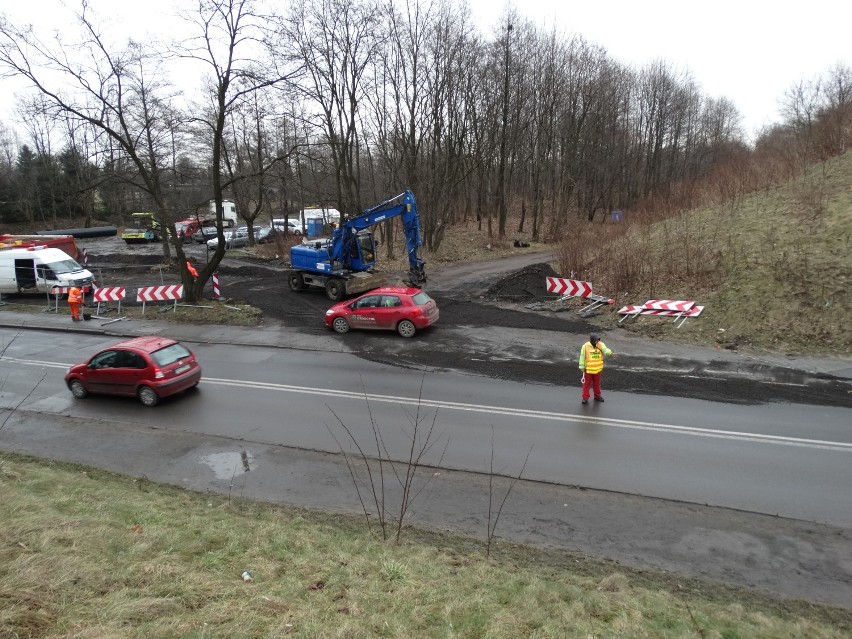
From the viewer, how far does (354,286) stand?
915 inches

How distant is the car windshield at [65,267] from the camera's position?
2644 centimetres

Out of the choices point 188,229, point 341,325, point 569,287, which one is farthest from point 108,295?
point 188,229

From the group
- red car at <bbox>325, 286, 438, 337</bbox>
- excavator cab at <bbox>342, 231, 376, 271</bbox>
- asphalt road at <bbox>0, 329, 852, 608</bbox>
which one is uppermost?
excavator cab at <bbox>342, 231, 376, 271</bbox>

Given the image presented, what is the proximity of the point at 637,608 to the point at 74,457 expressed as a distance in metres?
10.1

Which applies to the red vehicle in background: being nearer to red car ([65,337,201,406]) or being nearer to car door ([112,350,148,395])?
red car ([65,337,201,406])

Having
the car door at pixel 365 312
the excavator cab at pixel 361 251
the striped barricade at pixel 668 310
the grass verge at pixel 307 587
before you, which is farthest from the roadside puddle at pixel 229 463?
the excavator cab at pixel 361 251

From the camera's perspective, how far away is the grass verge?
4512 millimetres

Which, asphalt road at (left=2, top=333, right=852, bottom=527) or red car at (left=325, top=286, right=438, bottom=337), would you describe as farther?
red car at (left=325, top=286, right=438, bottom=337)

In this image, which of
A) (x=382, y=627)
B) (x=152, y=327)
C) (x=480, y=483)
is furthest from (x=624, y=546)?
(x=152, y=327)

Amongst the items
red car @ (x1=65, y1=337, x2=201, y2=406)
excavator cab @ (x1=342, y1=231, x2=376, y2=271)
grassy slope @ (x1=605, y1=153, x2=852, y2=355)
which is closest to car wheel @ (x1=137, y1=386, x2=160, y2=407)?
red car @ (x1=65, y1=337, x2=201, y2=406)

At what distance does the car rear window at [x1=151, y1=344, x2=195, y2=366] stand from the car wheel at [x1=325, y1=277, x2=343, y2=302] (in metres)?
10.8

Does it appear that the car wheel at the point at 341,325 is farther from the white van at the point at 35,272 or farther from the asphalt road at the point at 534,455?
the white van at the point at 35,272

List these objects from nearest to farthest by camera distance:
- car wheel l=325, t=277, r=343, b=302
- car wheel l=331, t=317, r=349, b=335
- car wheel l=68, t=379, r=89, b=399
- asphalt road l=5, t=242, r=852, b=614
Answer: asphalt road l=5, t=242, r=852, b=614
car wheel l=68, t=379, r=89, b=399
car wheel l=331, t=317, r=349, b=335
car wheel l=325, t=277, r=343, b=302

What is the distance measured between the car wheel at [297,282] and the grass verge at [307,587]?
18.9 meters
